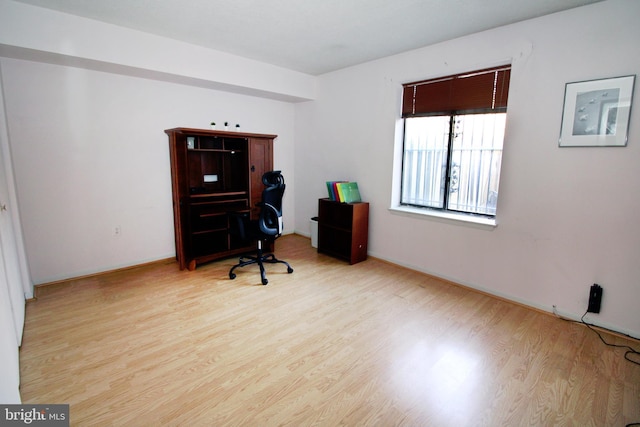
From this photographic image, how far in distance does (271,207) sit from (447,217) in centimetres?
205

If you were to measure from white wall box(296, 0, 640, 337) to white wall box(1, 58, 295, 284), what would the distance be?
303cm

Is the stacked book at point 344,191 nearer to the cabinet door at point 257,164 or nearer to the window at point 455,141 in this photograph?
the window at point 455,141

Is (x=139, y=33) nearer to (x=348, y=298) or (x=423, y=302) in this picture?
(x=348, y=298)

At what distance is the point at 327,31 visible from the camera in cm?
311

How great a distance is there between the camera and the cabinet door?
419 cm

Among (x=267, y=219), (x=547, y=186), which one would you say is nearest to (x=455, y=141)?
(x=547, y=186)

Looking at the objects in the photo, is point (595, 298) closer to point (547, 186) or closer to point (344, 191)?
point (547, 186)

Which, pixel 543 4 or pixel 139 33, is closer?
pixel 543 4

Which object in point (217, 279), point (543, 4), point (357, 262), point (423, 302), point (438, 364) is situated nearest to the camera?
point (438, 364)

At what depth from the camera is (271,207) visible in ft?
11.1

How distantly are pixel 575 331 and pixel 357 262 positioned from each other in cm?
235

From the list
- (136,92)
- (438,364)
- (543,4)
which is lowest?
(438,364)

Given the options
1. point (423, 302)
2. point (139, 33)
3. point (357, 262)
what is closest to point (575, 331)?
point (423, 302)

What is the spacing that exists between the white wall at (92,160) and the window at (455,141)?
2938 mm
